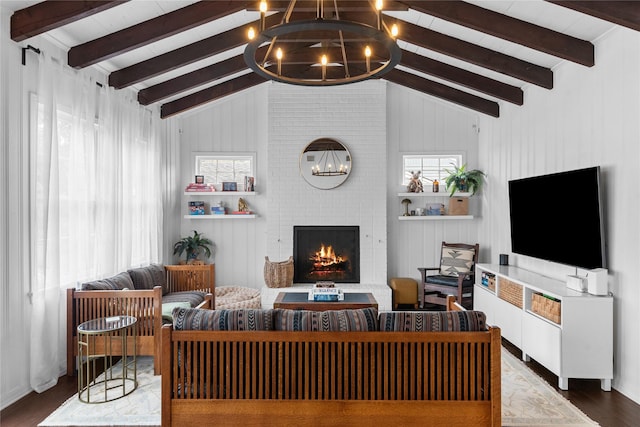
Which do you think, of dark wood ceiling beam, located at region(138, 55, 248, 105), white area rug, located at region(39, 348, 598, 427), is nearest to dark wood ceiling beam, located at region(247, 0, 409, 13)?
dark wood ceiling beam, located at region(138, 55, 248, 105)

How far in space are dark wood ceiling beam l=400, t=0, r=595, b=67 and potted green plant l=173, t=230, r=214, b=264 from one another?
438cm

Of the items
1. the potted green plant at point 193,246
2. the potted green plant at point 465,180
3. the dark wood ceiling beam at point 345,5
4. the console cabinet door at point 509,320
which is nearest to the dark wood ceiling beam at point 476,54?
the dark wood ceiling beam at point 345,5

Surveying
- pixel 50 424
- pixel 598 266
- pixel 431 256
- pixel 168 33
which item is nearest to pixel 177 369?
pixel 50 424

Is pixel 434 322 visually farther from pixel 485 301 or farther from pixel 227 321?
pixel 485 301

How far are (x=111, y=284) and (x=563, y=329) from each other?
3.99 metres

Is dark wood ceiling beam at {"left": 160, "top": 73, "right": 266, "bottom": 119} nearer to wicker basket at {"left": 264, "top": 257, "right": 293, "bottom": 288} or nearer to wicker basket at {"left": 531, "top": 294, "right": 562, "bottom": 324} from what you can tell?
wicker basket at {"left": 264, "top": 257, "right": 293, "bottom": 288}

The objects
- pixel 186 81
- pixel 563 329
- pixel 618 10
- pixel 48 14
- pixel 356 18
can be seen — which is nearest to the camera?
pixel 618 10

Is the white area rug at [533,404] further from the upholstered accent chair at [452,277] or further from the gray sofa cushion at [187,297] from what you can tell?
the gray sofa cushion at [187,297]

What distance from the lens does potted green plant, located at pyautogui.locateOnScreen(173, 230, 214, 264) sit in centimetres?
646

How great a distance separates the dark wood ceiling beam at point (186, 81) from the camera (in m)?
5.31

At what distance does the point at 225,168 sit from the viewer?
6746 mm

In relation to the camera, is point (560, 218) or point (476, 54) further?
point (476, 54)

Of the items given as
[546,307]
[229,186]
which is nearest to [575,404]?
[546,307]

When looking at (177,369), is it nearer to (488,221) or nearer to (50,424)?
(50,424)
